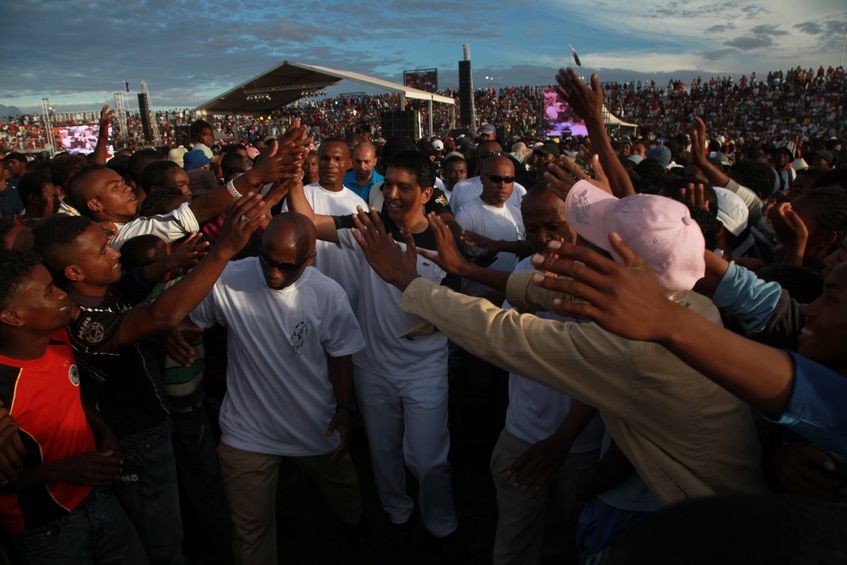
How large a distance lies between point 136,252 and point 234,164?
4.50m

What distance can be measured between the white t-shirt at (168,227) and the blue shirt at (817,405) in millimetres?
3227

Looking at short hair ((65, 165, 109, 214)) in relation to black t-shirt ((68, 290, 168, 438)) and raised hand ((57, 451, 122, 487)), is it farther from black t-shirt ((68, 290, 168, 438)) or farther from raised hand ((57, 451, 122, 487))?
raised hand ((57, 451, 122, 487))

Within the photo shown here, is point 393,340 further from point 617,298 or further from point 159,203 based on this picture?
point 617,298

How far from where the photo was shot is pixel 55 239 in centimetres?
231

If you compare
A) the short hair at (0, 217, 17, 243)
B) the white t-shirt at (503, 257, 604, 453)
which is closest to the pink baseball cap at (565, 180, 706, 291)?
the white t-shirt at (503, 257, 604, 453)

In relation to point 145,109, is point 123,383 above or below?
below

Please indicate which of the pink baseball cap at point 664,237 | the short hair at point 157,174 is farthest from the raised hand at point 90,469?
the short hair at point 157,174

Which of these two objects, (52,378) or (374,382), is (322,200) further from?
(52,378)

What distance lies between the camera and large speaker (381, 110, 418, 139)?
1347 cm

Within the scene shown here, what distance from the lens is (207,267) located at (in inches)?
85.2

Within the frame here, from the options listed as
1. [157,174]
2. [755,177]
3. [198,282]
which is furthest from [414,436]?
[755,177]

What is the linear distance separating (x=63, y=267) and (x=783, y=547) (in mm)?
2650

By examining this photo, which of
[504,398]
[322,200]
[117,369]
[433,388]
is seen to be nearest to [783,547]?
[117,369]

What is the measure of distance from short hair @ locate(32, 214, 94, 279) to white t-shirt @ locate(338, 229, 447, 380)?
4.83ft
